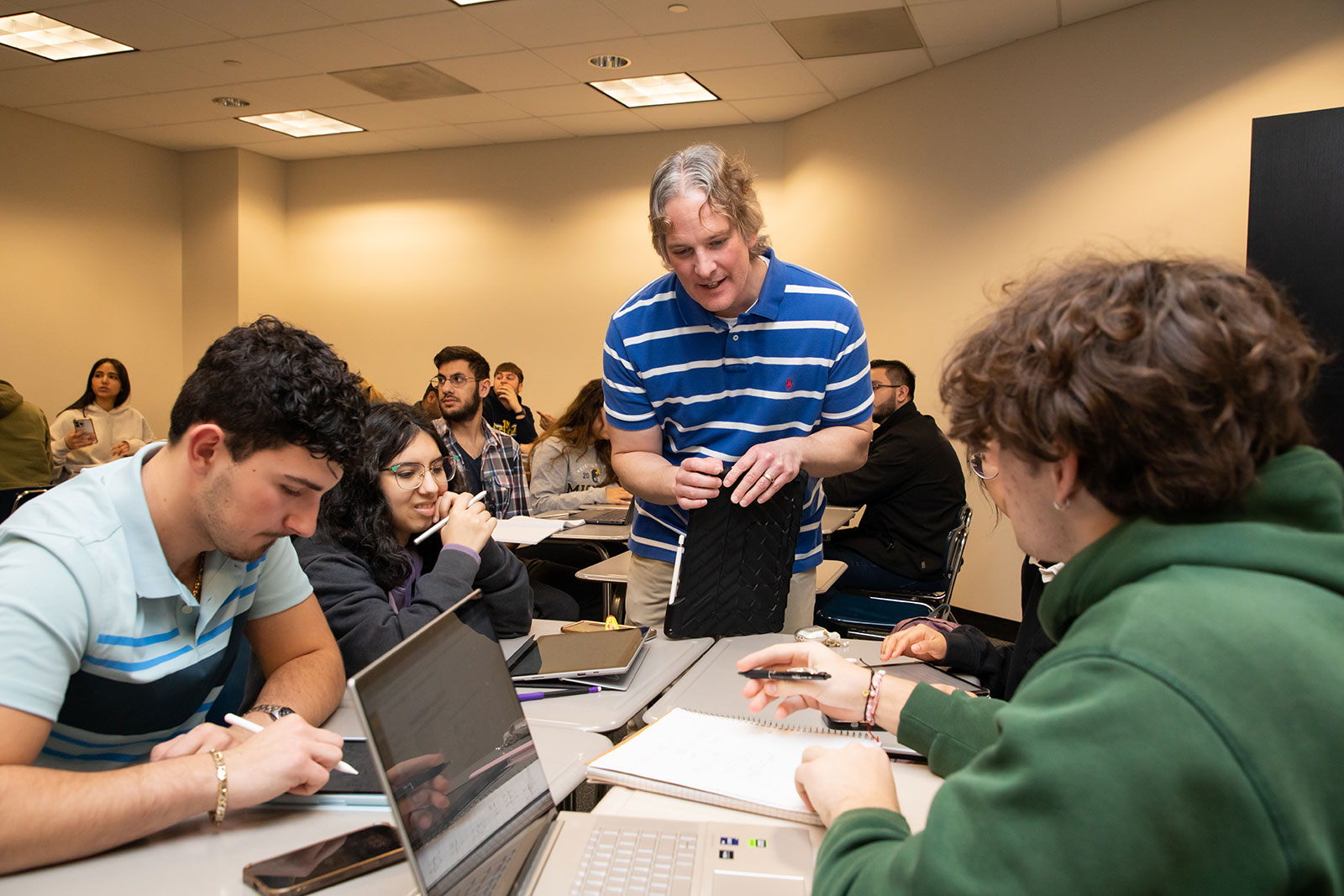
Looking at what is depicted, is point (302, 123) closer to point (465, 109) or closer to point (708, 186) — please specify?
point (465, 109)

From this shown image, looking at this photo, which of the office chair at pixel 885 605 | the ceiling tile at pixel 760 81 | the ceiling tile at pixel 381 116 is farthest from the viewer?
the ceiling tile at pixel 381 116

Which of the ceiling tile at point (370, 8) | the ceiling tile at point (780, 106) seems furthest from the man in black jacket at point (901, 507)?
the ceiling tile at point (370, 8)

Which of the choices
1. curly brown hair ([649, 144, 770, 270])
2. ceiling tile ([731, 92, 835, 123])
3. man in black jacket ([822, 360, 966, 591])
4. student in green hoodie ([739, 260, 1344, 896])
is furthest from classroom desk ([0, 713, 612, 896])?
ceiling tile ([731, 92, 835, 123])

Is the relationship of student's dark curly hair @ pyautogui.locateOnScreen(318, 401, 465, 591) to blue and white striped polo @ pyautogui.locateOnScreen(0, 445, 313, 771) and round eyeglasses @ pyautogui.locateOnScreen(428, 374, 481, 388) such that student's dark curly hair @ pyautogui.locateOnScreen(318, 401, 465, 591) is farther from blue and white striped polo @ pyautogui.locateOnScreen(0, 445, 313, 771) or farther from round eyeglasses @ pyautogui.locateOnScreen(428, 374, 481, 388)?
round eyeglasses @ pyautogui.locateOnScreen(428, 374, 481, 388)

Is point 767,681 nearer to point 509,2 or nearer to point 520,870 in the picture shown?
point 520,870

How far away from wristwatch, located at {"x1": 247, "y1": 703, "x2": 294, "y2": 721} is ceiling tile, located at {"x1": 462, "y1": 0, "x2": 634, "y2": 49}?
4.29 metres

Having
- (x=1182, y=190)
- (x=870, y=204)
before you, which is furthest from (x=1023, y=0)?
(x=870, y=204)

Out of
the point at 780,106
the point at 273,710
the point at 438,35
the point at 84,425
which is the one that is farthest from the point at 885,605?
the point at 84,425

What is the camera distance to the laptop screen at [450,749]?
85 cm

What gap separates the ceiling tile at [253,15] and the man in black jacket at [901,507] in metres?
3.61

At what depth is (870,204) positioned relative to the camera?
621cm

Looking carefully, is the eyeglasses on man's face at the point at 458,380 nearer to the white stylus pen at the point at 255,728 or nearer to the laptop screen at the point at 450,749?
the white stylus pen at the point at 255,728

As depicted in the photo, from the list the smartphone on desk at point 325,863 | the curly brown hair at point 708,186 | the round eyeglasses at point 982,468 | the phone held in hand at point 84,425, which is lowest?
the smartphone on desk at point 325,863

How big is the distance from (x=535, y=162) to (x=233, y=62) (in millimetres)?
2572
